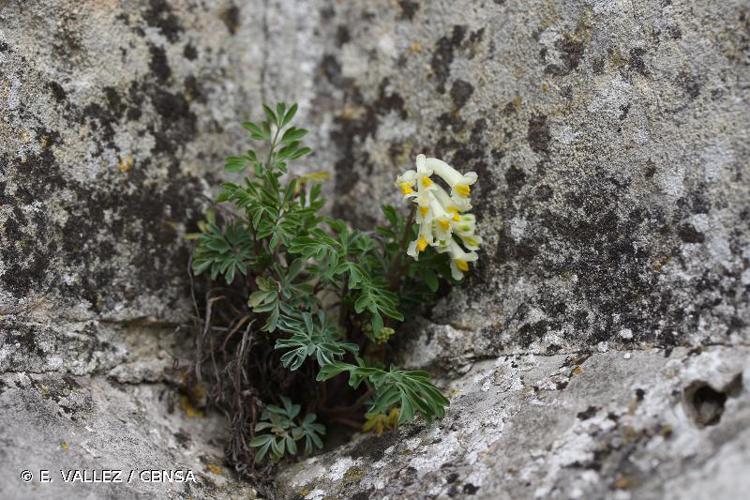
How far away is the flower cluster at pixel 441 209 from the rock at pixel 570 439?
418mm

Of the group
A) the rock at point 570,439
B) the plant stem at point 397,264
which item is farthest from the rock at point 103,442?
the plant stem at point 397,264

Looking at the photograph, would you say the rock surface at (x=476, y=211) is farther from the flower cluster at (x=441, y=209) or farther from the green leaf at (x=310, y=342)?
the green leaf at (x=310, y=342)

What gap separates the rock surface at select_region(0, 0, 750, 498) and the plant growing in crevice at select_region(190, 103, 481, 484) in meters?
0.13

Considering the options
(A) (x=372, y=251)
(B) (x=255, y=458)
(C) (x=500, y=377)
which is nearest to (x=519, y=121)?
(A) (x=372, y=251)

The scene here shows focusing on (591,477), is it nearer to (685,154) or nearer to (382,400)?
(382,400)

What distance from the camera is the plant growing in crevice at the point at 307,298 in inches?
90.4

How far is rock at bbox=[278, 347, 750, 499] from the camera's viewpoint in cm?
168

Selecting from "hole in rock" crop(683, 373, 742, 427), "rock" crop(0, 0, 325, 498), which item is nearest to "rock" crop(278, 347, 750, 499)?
"hole in rock" crop(683, 373, 742, 427)

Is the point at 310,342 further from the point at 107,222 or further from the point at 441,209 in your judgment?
the point at 107,222

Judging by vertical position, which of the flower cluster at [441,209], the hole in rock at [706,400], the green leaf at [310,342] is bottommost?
the hole in rock at [706,400]

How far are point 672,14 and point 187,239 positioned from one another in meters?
1.84

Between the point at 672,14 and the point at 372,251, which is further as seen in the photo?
the point at 372,251

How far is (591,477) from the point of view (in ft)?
5.78

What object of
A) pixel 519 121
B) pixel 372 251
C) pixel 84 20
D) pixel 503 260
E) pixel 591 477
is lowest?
pixel 591 477
